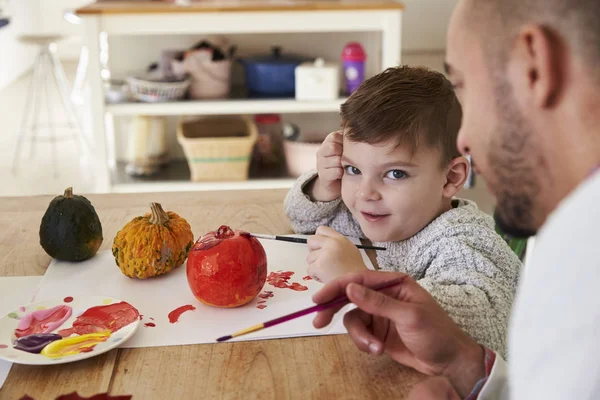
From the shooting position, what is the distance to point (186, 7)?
119 inches

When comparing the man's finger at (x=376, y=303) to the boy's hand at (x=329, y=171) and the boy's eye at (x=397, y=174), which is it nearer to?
the boy's eye at (x=397, y=174)

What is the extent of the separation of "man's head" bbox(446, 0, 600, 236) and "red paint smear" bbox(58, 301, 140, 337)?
507mm

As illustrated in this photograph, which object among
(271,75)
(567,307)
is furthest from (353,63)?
(567,307)

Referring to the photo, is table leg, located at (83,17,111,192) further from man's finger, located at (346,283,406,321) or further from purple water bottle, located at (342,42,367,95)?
man's finger, located at (346,283,406,321)

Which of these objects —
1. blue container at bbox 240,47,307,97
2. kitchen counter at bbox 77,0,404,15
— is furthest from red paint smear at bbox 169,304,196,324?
blue container at bbox 240,47,307,97

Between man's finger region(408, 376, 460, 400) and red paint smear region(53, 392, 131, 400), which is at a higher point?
man's finger region(408, 376, 460, 400)

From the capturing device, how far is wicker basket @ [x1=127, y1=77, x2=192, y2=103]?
316 cm

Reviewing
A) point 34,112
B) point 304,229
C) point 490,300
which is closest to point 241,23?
point 304,229

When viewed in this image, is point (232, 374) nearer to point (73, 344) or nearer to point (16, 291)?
point (73, 344)

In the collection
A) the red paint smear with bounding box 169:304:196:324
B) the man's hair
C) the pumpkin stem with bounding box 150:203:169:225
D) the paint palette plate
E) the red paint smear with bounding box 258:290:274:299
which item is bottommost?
the red paint smear with bounding box 258:290:274:299

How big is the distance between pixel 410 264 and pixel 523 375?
0.64 m

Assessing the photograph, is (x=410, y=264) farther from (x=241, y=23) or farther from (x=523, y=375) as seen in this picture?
(x=241, y=23)

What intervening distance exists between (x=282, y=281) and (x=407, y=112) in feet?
1.12

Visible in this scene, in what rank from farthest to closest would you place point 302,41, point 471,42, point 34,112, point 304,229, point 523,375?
point 34,112 → point 302,41 → point 304,229 → point 471,42 → point 523,375
